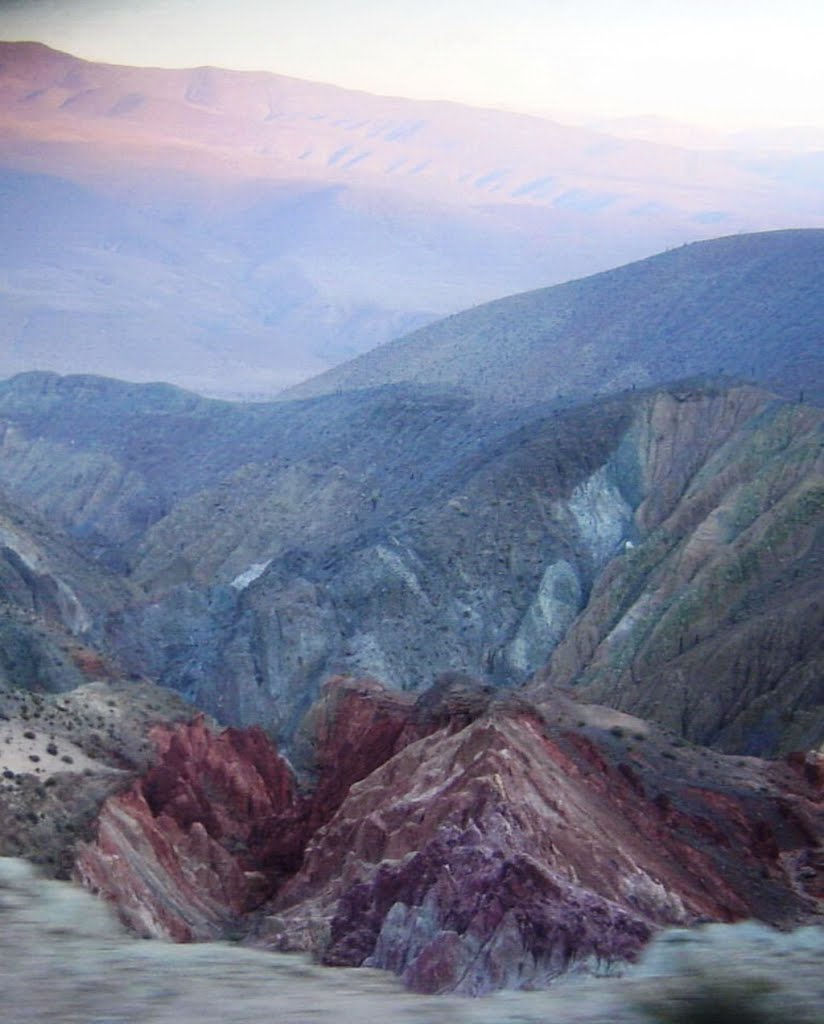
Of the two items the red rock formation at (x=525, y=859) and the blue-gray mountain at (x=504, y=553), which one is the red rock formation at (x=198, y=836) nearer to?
the red rock formation at (x=525, y=859)

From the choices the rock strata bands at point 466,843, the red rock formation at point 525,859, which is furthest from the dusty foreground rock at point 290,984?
the rock strata bands at point 466,843

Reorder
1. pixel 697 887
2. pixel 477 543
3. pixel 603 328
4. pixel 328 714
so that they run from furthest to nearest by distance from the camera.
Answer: pixel 603 328 < pixel 477 543 < pixel 328 714 < pixel 697 887

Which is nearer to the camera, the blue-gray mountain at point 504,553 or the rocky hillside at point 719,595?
the rocky hillside at point 719,595

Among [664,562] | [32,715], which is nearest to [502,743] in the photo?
[32,715]

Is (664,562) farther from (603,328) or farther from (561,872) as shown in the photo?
(603,328)

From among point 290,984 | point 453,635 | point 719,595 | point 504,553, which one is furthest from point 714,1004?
point 504,553

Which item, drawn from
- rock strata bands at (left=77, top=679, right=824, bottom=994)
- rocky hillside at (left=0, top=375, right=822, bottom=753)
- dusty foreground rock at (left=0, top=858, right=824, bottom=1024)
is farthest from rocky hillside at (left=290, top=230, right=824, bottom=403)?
dusty foreground rock at (left=0, top=858, right=824, bottom=1024)
